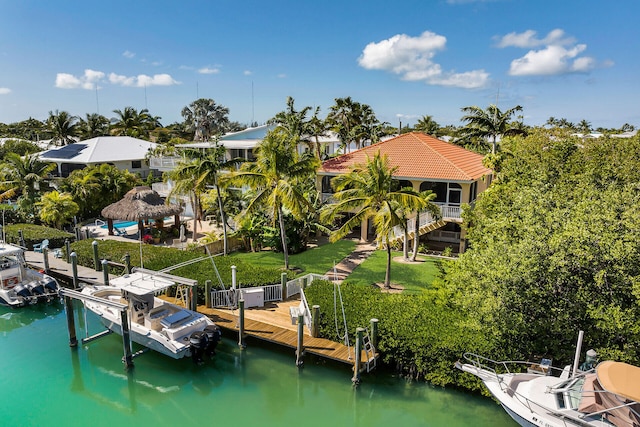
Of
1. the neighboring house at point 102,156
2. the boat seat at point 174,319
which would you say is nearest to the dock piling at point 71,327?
the boat seat at point 174,319

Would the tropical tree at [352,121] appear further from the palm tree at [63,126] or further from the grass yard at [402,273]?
the palm tree at [63,126]

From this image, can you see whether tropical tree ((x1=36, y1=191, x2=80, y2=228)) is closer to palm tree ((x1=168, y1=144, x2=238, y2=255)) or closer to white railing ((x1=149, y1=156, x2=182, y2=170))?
white railing ((x1=149, y1=156, x2=182, y2=170))

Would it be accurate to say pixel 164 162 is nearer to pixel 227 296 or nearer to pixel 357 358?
pixel 227 296

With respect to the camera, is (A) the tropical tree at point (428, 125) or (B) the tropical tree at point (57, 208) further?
(A) the tropical tree at point (428, 125)

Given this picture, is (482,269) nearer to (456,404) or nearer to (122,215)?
(456,404)

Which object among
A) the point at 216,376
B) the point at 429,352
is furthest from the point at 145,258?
the point at 429,352

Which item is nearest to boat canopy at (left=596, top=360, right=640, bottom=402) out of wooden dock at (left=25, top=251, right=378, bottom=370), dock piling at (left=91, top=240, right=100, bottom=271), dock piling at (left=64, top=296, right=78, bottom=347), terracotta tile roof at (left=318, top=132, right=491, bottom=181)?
wooden dock at (left=25, top=251, right=378, bottom=370)
